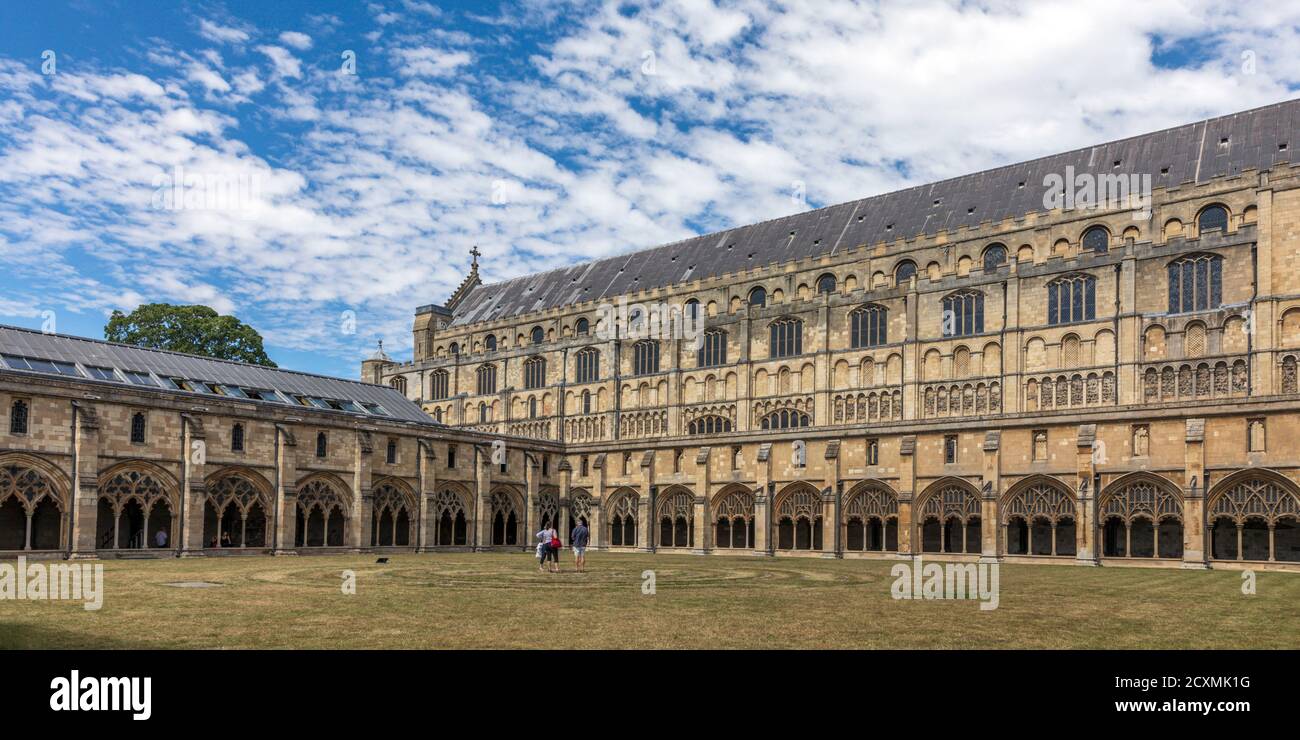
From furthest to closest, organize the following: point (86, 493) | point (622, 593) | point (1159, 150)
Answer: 1. point (1159, 150)
2. point (86, 493)
3. point (622, 593)

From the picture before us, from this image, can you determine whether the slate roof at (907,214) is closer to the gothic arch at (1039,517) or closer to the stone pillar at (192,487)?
the gothic arch at (1039,517)

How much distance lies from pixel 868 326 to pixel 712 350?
13605 millimetres

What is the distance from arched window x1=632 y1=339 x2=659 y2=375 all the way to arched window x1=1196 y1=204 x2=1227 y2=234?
4044cm

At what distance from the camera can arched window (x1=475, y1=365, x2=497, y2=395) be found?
313ft

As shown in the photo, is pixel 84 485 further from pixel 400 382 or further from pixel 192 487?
pixel 400 382

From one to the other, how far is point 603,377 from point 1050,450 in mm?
43834

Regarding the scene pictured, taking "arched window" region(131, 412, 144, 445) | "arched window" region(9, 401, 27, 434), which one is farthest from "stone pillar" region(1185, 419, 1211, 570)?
"arched window" region(9, 401, 27, 434)

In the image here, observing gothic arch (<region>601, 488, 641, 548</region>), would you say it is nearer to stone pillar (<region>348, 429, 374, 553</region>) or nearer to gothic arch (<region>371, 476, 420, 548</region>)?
gothic arch (<region>371, 476, 420, 548</region>)

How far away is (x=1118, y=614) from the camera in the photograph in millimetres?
21469

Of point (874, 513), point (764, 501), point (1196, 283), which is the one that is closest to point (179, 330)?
point (764, 501)

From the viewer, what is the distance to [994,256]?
69562 millimetres

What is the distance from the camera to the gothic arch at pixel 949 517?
5262 cm
